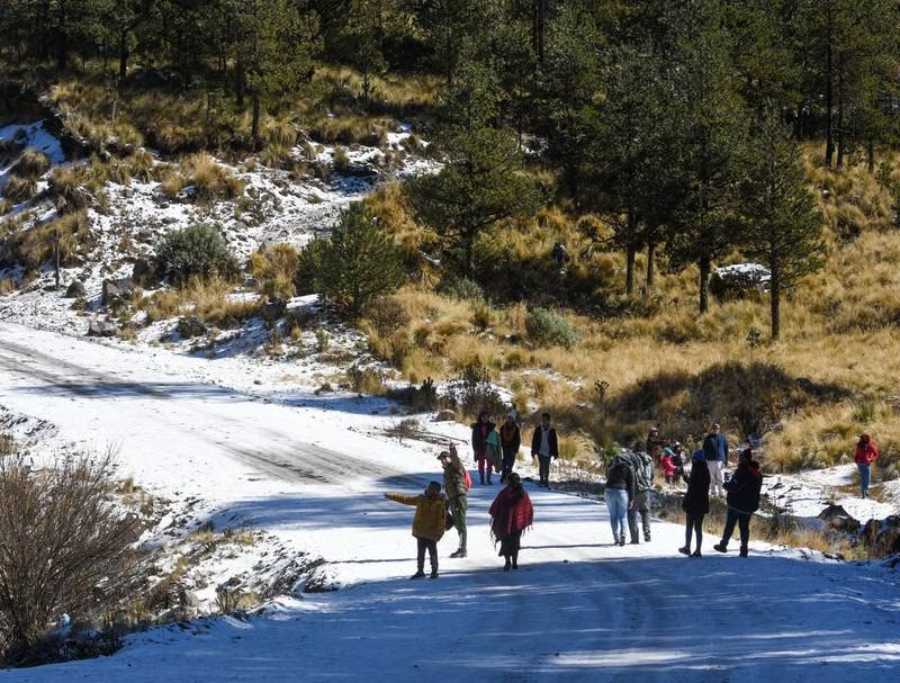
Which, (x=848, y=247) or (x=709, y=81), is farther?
(x=848, y=247)

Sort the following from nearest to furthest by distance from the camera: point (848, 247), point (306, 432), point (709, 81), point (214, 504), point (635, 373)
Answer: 1. point (214, 504)
2. point (306, 432)
3. point (635, 373)
4. point (709, 81)
5. point (848, 247)

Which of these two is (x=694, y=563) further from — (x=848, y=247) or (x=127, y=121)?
(x=127, y=121)

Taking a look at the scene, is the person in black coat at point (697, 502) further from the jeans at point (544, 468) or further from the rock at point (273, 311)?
the rock at point (273, 311)

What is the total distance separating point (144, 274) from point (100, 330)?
4442 millimetres

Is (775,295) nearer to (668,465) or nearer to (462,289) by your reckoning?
(462,289)

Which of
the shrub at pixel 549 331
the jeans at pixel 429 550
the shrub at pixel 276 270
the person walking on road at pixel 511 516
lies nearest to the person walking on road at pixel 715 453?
the person walking on road at pixel 511 516

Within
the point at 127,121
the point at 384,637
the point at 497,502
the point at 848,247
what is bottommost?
the point at 384,637

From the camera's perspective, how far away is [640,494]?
48.0 feet

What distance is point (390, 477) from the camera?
18984 mm

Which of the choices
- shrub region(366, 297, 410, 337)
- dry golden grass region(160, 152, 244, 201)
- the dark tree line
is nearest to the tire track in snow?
shrub region(366, 297, 410, 337)

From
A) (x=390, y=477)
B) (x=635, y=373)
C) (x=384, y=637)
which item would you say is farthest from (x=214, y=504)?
(x=635, y=373)

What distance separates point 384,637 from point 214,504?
8.16 meters

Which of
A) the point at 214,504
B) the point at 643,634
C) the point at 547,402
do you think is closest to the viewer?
the point at 643,634

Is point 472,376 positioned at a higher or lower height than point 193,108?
lower
